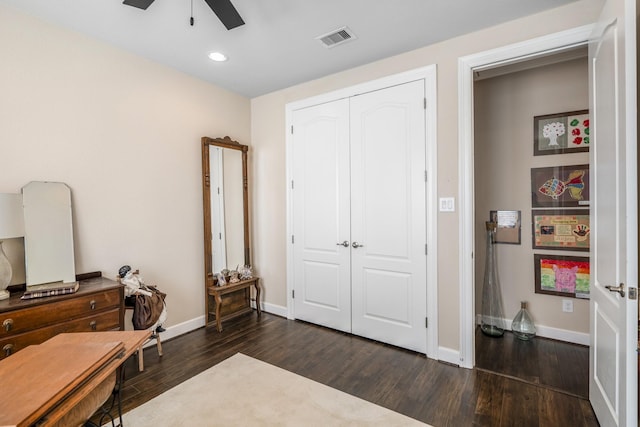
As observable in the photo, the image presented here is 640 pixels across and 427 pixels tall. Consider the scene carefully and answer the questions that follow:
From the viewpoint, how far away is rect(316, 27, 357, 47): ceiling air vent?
8.27ft

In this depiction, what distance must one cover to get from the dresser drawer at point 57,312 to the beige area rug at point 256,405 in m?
0.76

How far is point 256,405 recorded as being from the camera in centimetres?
211

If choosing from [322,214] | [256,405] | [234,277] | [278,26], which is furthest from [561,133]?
[234,277]

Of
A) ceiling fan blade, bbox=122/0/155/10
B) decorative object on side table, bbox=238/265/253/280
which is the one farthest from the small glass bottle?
ceiling fan blade, bbox=122/0/155/10

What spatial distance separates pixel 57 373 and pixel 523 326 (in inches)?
144

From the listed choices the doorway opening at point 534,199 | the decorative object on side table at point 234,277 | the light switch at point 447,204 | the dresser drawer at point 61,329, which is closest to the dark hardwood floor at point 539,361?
the doorway opening at point 534,199

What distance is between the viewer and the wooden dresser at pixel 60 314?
188 cm

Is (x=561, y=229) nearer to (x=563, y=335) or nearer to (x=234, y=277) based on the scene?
(x=563, y=335)

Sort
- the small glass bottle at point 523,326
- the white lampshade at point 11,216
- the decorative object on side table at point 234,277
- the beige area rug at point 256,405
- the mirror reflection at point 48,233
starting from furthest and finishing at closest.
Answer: the decorative object on side table at point 234,277, the small glass bottle at point 523,326, the mirror reflection at point 48,233, the white lampshade at point 11,216, the beige area rug at point 256,405

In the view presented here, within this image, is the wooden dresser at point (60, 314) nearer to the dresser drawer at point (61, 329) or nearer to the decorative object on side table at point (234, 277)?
the dresser drawer at point (61, 329)

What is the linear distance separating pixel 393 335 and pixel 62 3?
12.1 feet

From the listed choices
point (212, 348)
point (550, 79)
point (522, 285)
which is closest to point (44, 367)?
point (212, 348)

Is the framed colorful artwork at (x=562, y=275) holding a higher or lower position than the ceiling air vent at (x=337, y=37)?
lower

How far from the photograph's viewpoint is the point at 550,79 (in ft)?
10.2
